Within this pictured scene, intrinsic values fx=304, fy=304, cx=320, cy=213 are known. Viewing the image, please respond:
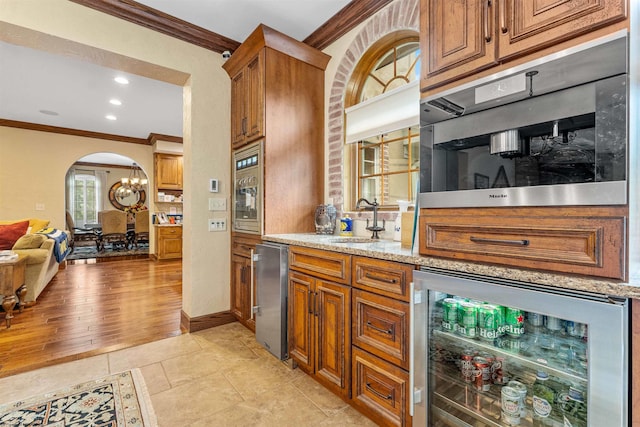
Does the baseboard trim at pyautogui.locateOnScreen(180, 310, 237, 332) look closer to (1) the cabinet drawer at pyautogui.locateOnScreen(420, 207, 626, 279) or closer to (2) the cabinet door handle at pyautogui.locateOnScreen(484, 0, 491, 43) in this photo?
(1) the cabinet drawer at pyautogui.locateOnScreen(420, 207, 626, 279)

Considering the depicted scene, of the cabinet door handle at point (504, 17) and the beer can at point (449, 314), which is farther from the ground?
the cabinet door handle at point (504, 17)

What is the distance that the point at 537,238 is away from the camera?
1.04m

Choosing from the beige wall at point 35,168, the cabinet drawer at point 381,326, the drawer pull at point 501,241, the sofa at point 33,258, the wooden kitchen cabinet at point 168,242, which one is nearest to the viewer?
the drawer pull at point 501,241

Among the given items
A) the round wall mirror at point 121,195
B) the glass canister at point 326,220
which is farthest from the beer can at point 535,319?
the round wall mirror at point 121,195

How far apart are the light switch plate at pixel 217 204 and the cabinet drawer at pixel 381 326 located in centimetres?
189

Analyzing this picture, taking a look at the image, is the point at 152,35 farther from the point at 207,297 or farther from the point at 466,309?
the point at 466,309

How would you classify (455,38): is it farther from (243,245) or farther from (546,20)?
(243,245)

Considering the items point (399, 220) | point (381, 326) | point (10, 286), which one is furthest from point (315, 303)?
point (10, 286)

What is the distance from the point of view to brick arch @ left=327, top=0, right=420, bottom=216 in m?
2.32

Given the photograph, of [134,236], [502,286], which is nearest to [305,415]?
[502,286]

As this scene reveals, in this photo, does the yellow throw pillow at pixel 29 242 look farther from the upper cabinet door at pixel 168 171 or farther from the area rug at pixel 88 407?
the upper cabinet door at pixel 168 171

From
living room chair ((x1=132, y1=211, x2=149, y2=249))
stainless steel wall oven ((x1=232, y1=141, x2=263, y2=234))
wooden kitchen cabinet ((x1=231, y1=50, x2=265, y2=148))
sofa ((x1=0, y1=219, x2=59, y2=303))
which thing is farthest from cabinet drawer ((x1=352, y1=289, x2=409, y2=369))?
living room chair ((x1=132, y1=211, x2=149, y2=249))

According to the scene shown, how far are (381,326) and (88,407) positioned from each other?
171 cm

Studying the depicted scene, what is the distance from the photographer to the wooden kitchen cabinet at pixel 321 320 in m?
1.71
